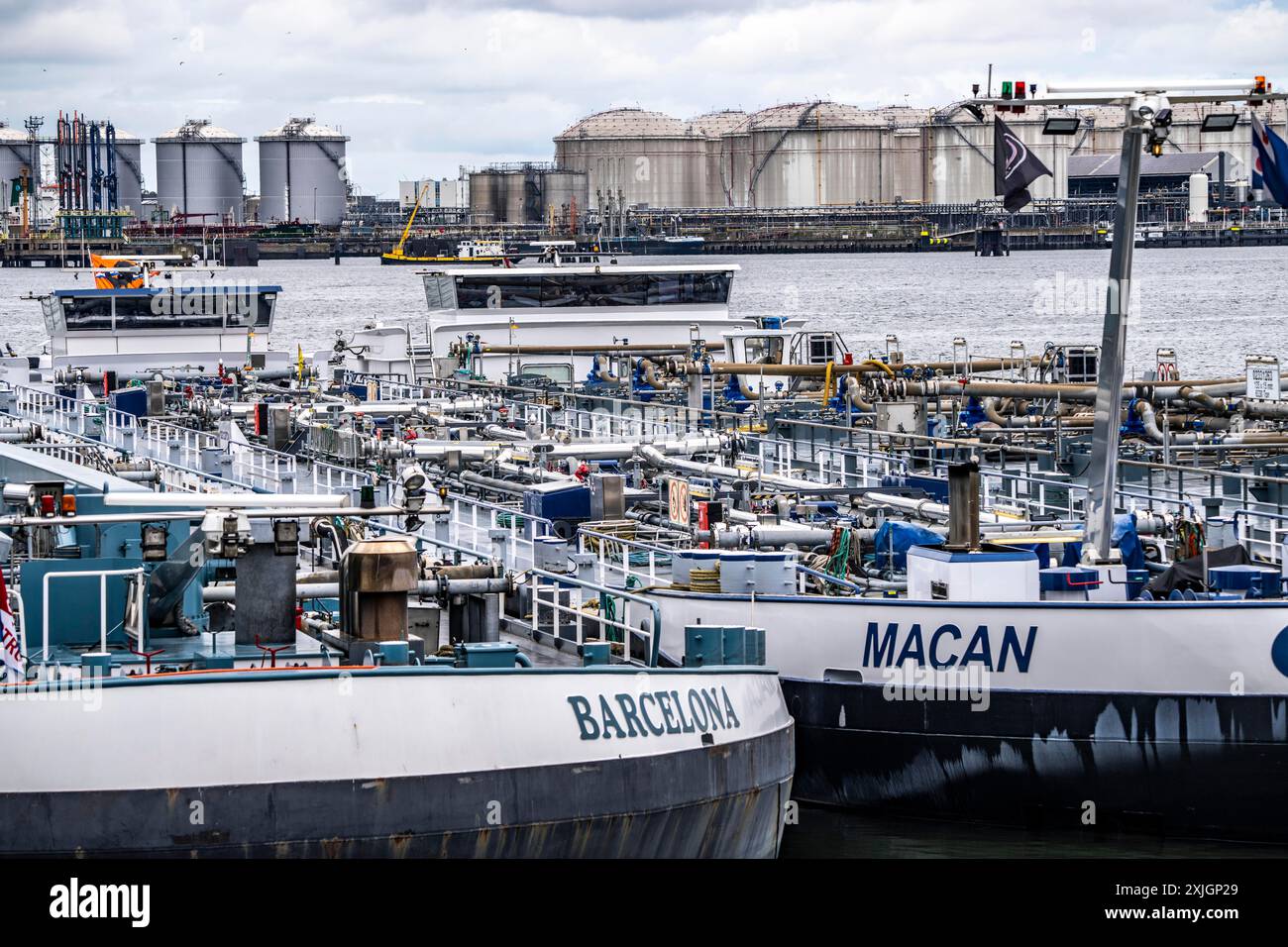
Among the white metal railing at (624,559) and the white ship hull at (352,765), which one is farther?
the white metal railing at (624,559)

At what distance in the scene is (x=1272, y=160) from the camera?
60.3ft

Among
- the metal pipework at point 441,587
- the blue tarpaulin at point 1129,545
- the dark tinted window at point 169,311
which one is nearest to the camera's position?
the metal pipework at point 441,587

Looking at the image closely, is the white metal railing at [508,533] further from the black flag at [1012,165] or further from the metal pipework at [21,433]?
the metal pipework at [21,433]

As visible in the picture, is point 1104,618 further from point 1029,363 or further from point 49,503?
point 1029,363

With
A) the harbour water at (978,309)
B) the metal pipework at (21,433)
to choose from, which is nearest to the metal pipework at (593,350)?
the harbour water at (978,309)

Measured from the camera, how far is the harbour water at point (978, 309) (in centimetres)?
10025

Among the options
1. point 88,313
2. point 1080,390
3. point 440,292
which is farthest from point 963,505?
point 440,292

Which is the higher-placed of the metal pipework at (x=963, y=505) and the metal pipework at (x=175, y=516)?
the metal pipework at (x=175, y=516)

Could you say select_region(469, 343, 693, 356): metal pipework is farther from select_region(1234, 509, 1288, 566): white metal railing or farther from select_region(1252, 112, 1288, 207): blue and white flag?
select_region(1252, 112, 1288, 207): blue and white flag

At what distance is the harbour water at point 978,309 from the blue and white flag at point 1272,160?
41.7 metres

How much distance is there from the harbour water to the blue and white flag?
1643 inches

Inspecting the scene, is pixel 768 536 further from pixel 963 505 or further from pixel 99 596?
pixel 99 596

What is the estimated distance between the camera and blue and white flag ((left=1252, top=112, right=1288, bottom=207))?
18.3 m

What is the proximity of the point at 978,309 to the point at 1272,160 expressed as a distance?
12035 centimetres
